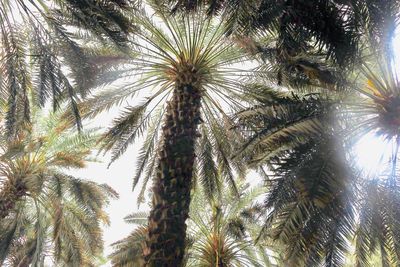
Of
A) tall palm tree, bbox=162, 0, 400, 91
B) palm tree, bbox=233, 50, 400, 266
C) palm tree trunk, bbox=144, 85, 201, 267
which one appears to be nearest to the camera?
tall palm tree, bbox=162, 0, 400, 91

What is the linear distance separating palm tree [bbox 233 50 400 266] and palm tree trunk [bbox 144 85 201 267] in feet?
3.87

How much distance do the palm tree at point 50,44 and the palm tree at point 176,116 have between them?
5.60ft

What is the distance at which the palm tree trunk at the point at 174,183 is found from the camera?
768cm

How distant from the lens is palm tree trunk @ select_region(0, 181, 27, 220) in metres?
12.4

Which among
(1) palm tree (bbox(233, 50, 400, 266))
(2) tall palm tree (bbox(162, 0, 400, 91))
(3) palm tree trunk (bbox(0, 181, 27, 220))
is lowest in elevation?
(1) palm tree (bbox(233, 50, 400, 266))

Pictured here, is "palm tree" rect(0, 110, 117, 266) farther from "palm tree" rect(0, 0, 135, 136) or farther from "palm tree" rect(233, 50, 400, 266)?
"palm tree" rect(233, 50, 400, 266)

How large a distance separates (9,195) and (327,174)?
9.34m

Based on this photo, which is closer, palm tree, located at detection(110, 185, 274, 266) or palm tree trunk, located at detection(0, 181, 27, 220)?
palm tree trunk, located at detection(0, 181, 27, 220)

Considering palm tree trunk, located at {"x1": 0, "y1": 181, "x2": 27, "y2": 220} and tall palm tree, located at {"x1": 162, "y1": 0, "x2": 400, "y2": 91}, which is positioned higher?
palm tree trunk, located at {"x1": 0, "y1": 181, "x2": 27, "y2": 220}

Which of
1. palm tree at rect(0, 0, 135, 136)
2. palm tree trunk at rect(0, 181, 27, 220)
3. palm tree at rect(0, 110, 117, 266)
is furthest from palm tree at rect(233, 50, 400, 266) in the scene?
palm tree trunk at rect(0, 181, 27, 220)

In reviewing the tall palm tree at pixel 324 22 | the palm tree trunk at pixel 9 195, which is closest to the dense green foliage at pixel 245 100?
the tall palm tree at pixel 324 22

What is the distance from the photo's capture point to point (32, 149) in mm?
12867

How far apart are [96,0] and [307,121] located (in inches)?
162

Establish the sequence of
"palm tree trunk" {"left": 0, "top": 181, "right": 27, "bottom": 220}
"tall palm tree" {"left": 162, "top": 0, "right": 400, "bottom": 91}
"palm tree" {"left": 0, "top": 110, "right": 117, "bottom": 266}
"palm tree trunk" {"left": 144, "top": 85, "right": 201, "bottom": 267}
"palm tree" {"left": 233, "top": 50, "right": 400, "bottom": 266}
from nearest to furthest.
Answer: "tall palm tree" {"left": 162, "top": 0, "right": 400, "bottom": 91}
"palm tree" {"left": 233, "top": 50, "right": 400, "bottom": 266}
"palm tree trunk" {"left": 144, "top": 85, "right": 201, "bottom": 267}
"palm tree trunk" {"left": 0, "top": 181, "right": 27, "bottom": 220}
"palm tree" {"left": 0, "top": 110, "right": 117, "bottom": 266}
